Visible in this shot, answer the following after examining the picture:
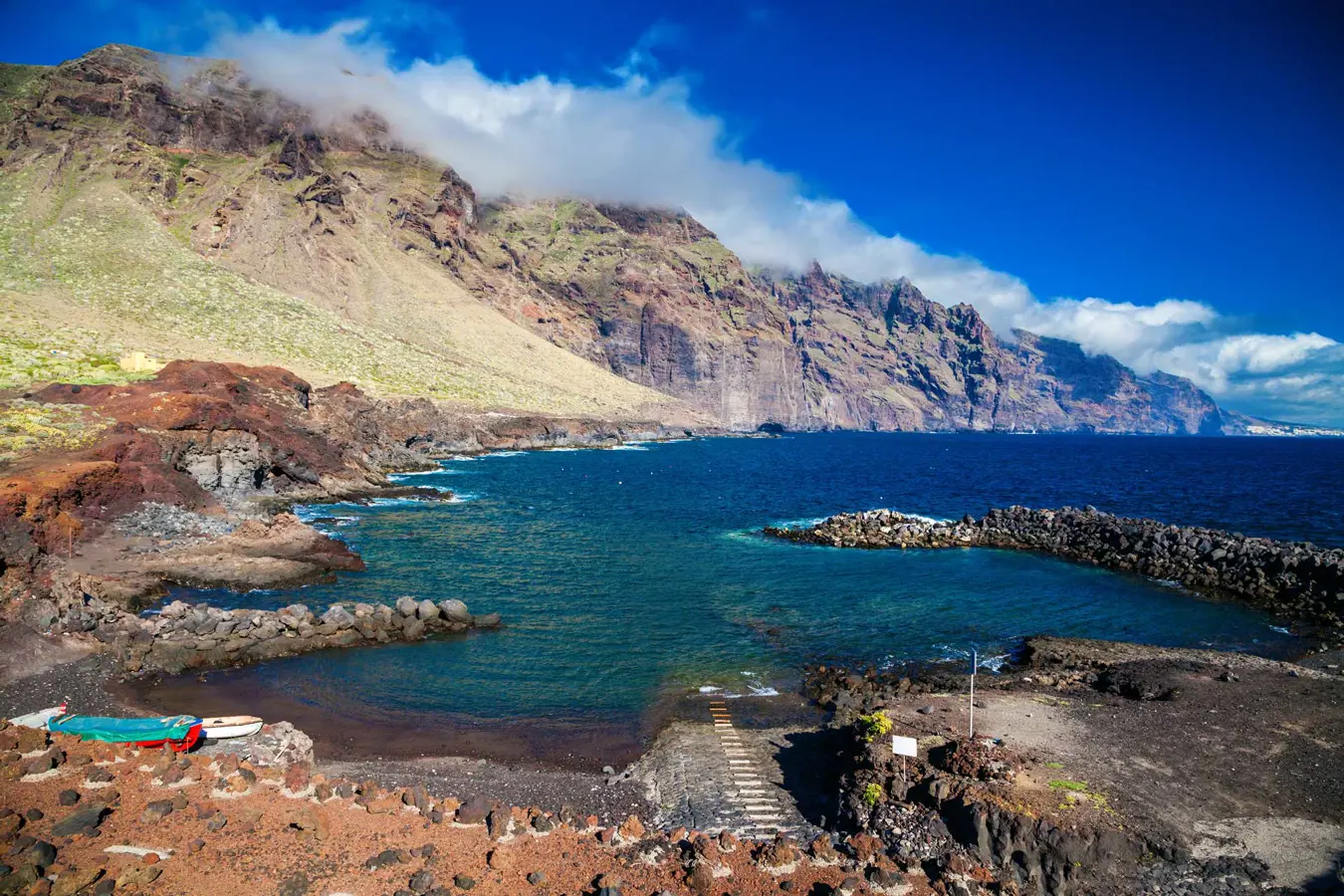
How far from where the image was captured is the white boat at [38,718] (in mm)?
17625

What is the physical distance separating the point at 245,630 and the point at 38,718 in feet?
25.9

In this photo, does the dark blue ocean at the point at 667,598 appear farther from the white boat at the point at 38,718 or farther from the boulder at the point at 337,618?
the white boat at the point at 38,718

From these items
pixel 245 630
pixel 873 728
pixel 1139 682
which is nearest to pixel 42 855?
pixel 245 630

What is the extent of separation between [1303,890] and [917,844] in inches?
278

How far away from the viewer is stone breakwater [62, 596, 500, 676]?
2412 centimetres

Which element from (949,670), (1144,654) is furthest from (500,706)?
(1144,654)

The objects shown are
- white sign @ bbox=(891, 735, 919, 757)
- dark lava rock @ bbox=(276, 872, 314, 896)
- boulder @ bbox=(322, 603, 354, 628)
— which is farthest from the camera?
boulder @ bbox=(322, 603, 354, 628)

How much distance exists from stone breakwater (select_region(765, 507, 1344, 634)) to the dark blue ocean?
7.28ft

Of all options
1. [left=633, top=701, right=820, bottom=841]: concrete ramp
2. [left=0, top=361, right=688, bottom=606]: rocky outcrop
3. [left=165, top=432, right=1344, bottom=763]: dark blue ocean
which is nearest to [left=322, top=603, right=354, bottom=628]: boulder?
[left=165, top=432, right=1344, bottom=763]: dark blue ocean

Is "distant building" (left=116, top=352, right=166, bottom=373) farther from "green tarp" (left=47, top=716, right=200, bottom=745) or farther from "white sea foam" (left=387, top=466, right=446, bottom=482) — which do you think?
"green tarp" (left=47, top=716, right=200, bottom=745)

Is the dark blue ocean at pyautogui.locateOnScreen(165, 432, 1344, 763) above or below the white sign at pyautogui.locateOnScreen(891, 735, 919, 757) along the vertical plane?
below

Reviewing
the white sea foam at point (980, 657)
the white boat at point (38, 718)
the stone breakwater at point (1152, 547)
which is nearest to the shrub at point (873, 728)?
the white sea foam at point (980, 657)

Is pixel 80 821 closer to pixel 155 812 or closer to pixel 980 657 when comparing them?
pixel 155 812

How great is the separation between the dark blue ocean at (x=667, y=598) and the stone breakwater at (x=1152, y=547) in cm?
222
